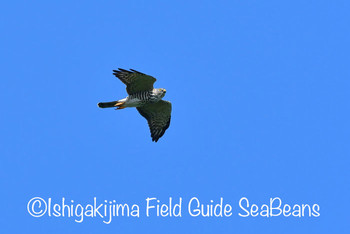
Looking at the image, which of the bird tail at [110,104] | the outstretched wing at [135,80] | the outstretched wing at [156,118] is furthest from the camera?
the outstretched wing at [156,118]

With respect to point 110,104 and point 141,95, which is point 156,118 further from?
point 110,104

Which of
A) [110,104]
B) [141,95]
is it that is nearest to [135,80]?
[141,95]

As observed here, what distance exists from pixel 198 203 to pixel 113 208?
8.36 ft

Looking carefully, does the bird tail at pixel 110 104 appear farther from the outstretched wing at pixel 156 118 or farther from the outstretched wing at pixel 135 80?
the outstretched wing at pixel 156 118

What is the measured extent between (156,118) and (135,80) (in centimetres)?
224

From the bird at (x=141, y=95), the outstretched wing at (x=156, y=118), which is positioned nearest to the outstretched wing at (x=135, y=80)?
the bird at (x=141, y=95)

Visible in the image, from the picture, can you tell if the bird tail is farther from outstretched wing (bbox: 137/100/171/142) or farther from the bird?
outstretched wing (bbox: 137/100/171/142)

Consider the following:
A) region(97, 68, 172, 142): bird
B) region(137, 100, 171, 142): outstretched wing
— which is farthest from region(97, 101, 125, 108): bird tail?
region(137, 100, 171, 142): outstretched wing

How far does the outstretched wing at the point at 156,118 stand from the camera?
1931cm

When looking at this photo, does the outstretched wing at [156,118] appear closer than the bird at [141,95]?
No

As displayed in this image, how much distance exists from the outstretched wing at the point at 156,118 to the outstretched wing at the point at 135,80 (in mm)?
1283

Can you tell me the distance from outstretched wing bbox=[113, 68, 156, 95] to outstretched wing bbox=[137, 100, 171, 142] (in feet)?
4.21

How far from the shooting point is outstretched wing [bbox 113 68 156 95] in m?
17.6

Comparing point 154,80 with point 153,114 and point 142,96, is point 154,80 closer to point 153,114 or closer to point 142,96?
point 142,96
